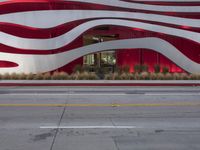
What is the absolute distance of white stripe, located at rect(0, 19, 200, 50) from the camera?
28.3 m

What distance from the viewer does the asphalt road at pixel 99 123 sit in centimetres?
774

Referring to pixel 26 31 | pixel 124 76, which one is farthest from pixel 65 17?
pixel 124 76

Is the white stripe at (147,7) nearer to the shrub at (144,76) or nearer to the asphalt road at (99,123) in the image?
the shrub at (144,76)

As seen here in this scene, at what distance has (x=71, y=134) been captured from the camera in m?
8.65

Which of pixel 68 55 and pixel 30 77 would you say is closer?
pixel 30 77

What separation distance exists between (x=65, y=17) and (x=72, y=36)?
156 cm

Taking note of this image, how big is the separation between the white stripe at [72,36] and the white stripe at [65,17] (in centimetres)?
62

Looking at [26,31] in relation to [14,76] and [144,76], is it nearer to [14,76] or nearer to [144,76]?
[14,76]

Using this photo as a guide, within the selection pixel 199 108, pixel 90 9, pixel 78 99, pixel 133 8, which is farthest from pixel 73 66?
pixel 199 108

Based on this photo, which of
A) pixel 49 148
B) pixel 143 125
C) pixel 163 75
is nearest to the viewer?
pixel 49 148

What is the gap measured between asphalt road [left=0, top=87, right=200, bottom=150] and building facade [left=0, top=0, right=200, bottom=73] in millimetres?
12917

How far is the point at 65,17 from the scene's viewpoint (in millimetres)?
29406

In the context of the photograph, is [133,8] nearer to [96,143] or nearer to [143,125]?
[143,125]

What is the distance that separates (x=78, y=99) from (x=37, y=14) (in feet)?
48.6
